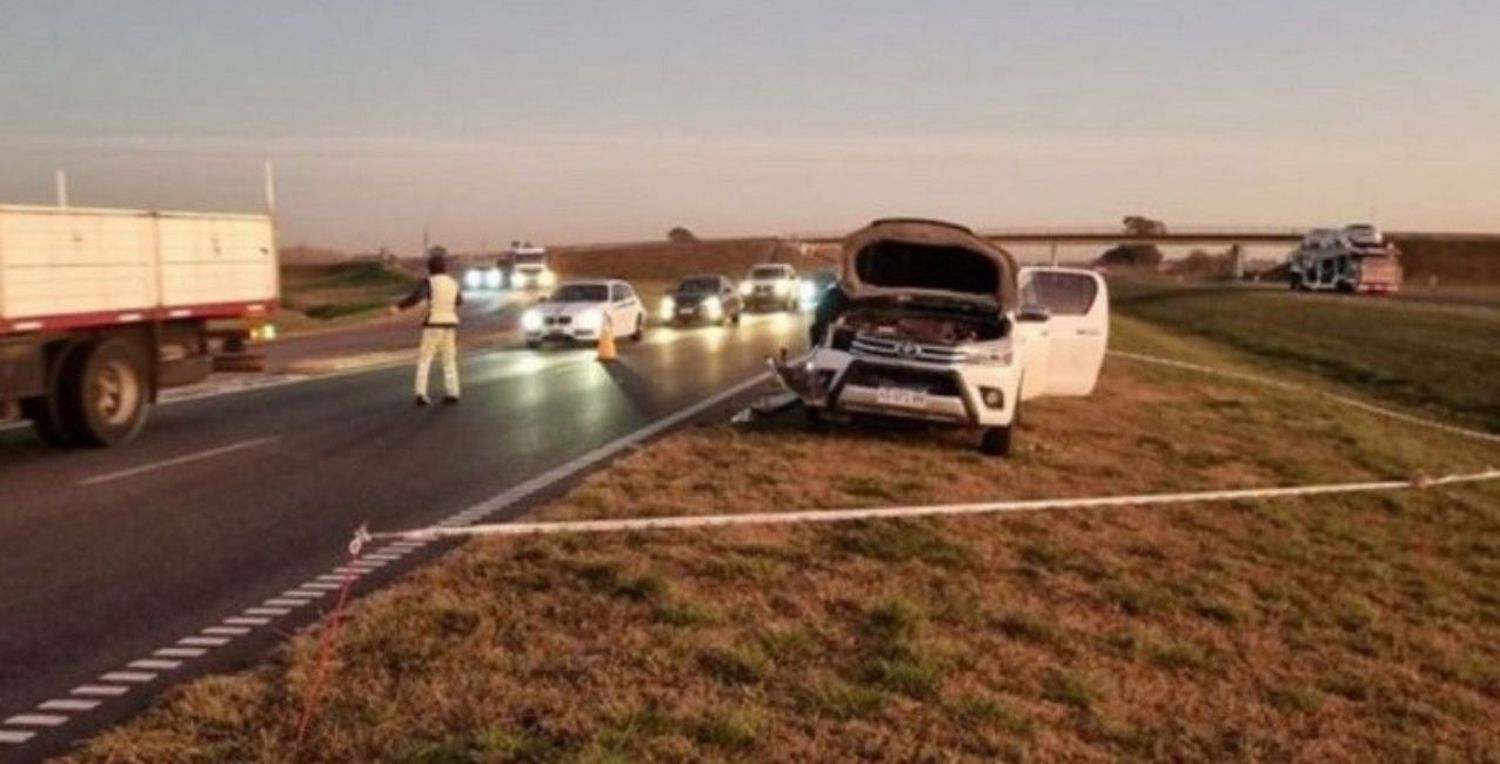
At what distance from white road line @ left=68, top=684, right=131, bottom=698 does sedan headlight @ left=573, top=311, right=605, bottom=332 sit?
21.6m

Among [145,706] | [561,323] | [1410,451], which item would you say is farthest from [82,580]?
[561,323]

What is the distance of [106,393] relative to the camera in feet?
42.5

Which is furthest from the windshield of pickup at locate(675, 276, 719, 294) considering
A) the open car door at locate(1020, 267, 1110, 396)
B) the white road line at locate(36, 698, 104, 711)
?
the white road line at locate(36, 698, 104, 711)

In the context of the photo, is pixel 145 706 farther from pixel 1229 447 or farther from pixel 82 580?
pixel 1229 447

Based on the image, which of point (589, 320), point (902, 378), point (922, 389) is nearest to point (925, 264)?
point (902, 378)

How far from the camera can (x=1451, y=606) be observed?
9.25 meters

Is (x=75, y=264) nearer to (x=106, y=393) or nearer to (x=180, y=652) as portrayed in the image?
(x=106, y=393)

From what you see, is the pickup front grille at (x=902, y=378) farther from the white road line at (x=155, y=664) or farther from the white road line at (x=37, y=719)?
the white road line at (x=37, y=719)

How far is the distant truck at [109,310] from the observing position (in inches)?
468

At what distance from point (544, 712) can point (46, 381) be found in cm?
895

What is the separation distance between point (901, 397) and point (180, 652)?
25.5ft

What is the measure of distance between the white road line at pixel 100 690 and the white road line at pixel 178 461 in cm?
545

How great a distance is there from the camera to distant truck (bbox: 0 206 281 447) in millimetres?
11875

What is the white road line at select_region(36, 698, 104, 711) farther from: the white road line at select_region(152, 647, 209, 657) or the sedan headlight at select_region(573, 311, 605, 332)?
the sedan headlight at select_region(573, 311, 605, 332)
